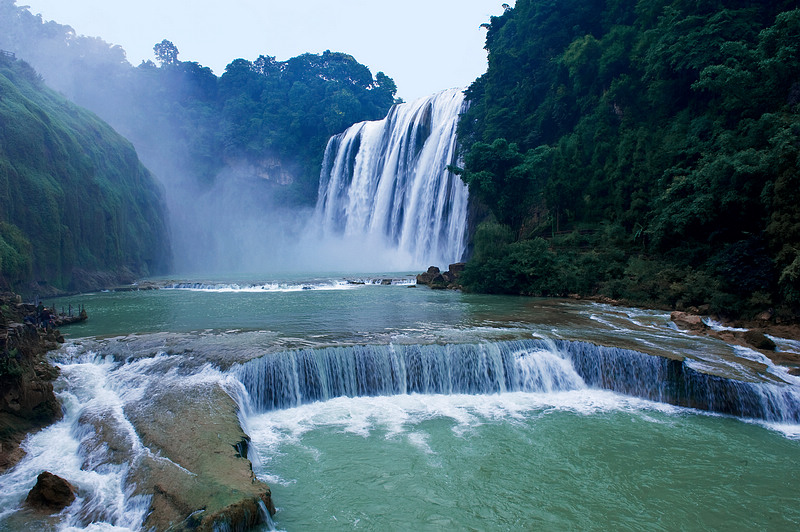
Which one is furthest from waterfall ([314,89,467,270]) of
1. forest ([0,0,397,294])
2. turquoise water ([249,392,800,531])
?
turquoise water ([249,392,800,531])

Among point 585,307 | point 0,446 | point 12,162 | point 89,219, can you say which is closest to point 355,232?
point 89,219

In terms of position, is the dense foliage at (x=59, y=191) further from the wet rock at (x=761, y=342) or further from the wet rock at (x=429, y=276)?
the wet rock at (x=761, y=342)

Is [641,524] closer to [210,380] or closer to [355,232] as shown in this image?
[210,380]

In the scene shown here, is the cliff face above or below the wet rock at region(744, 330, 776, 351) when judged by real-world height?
below

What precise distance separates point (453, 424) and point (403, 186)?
32575mm

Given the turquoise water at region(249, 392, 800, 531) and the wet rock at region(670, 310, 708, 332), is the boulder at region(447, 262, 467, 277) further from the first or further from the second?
the turquoise water at region(249, 392, 800, 531)

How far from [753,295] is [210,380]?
14.5 metres

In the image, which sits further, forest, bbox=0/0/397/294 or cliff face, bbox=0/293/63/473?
forest, bbox=0/0/397/294

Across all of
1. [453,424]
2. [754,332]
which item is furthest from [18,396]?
[754,332]

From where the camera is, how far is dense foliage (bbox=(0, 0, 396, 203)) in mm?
58938

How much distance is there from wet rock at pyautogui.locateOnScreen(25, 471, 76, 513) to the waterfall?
94.0ft

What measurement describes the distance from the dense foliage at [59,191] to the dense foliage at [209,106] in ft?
78.3

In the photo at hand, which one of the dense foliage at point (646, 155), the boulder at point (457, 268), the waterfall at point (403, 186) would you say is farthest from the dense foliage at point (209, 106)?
the boulder at point (457, 268)

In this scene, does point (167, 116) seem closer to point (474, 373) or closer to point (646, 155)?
point (646, 155)
